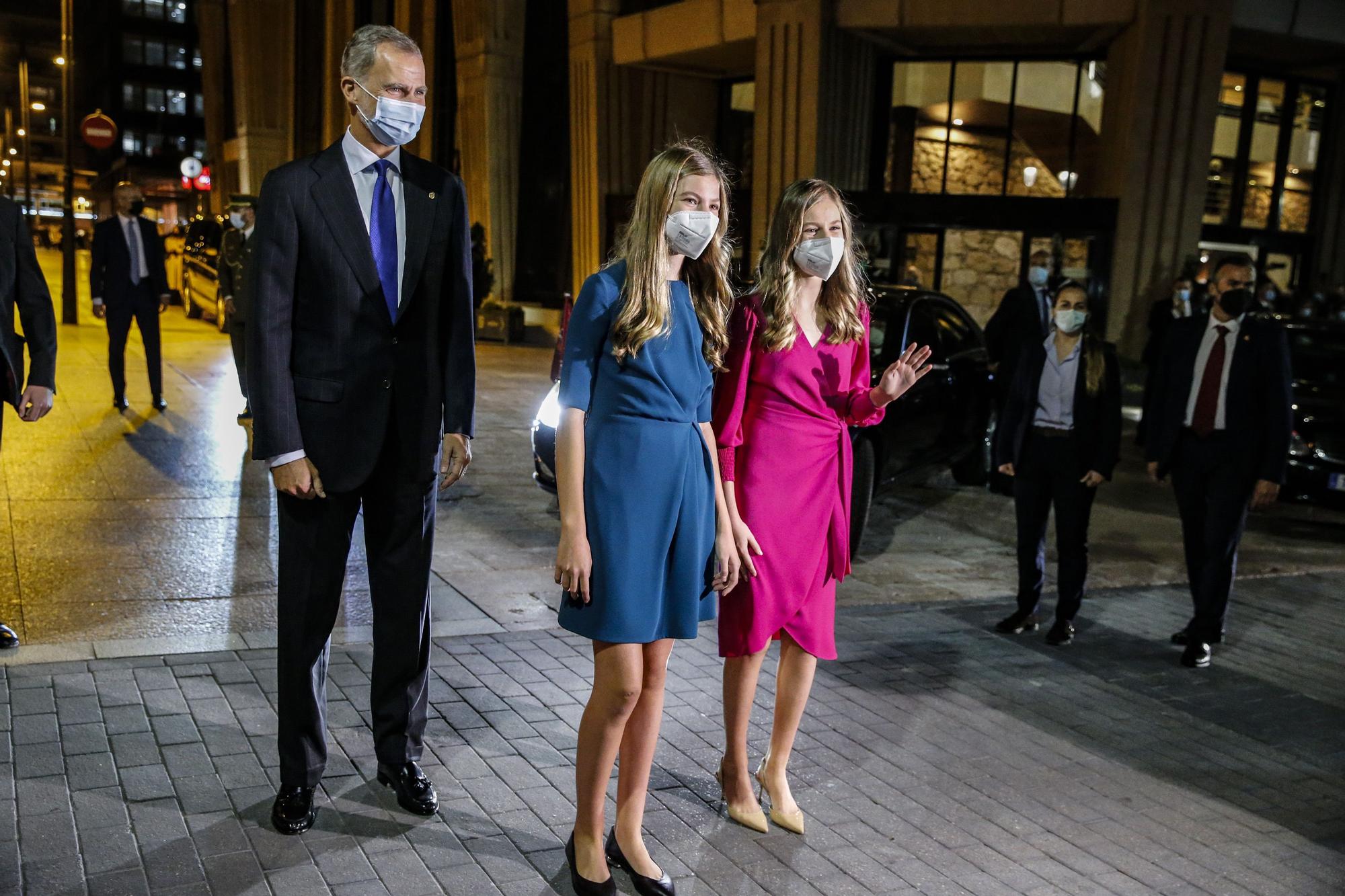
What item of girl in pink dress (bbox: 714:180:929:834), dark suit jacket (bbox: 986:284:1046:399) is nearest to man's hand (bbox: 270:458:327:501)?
girl in pink dress (bbox: 714:180:929:834)

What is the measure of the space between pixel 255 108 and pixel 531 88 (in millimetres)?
19718

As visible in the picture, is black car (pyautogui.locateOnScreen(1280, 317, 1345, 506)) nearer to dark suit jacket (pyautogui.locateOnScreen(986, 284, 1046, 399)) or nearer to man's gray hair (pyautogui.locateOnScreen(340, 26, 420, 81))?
dark suit jacket (pyautogui.locateOnScreen(986, 284, 1046, 399))

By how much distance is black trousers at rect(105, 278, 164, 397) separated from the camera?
11.4 metres

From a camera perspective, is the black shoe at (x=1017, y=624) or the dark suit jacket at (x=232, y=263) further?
the dark suit jacket at (x=232, y=263)

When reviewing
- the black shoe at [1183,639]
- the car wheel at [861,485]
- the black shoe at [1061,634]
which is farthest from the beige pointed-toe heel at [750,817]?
the car wheel at [861,485]

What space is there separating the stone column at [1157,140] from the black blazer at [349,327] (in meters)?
17.2

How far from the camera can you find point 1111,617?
22.2 ft

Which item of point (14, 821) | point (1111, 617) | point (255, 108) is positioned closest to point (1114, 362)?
point (1111, 617)

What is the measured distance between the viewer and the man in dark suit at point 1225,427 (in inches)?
236

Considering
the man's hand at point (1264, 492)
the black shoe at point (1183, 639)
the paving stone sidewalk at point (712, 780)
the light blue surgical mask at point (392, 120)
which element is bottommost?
the black shoe at point (1183, 639)

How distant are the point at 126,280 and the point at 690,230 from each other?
977cm

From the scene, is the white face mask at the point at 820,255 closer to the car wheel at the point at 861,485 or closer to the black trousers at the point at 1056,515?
the black trousers at the point at 1056,515

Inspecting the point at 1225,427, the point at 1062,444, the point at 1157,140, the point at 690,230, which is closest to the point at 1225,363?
the point at 1225,427

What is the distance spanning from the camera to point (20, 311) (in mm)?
5051
